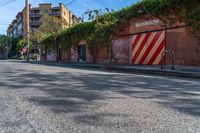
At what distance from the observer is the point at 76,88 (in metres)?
8.73

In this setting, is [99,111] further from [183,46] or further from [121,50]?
[121,50]

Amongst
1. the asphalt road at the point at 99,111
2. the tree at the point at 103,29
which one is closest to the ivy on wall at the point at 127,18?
the tree at the point at 103,29

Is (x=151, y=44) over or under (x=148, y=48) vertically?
over

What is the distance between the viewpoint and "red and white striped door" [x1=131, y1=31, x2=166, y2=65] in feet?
69.0

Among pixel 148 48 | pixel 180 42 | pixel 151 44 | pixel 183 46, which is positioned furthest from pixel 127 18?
pixel 183 46

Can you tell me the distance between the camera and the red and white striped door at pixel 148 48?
21031mm

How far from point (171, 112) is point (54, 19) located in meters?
44.5

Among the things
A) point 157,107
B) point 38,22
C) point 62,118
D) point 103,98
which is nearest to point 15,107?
point 62,118

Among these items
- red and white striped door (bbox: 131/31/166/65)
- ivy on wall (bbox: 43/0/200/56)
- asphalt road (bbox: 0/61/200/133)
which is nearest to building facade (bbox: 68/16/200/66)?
red and white striped door (bbox: 131/31/166/65)

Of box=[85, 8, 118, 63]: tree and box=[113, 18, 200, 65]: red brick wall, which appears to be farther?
box=[85, 8, 118, 63]: tree

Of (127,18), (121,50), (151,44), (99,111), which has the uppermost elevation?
(127,18)

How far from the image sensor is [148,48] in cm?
2234

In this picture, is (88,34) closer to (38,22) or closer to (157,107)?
(157,107)

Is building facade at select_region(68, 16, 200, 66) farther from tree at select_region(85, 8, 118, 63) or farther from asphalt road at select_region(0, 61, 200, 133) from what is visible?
asphalt road at select_region(0, 61, 200, 133)
